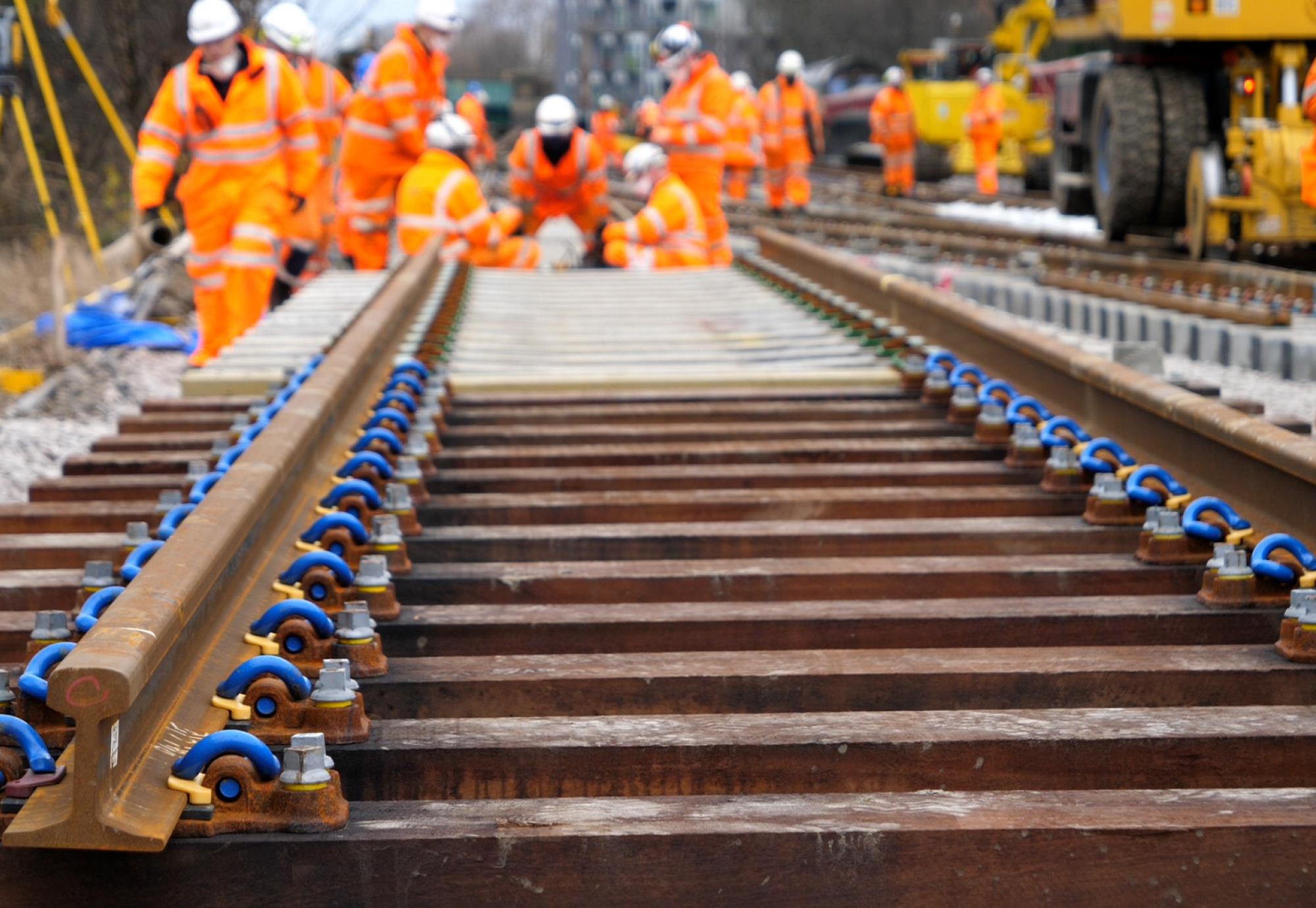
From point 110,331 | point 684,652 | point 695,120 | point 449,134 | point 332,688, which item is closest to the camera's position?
point 332,688

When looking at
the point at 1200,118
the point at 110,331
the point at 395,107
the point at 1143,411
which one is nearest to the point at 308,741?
the point at 1143,411

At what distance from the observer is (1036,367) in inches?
202

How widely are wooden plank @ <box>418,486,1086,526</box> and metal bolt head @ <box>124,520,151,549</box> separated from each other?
611 millimetres

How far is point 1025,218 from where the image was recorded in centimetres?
1855

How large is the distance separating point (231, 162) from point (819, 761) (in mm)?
6872

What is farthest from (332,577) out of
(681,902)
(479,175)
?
(479,175)

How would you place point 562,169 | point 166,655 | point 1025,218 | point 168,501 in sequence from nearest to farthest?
point 166,655, point 168,501, point 562,169, point 1025,218

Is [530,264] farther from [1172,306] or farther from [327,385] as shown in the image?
[327,385]

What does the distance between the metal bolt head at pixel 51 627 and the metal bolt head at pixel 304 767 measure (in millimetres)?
810

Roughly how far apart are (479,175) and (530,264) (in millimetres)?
17374

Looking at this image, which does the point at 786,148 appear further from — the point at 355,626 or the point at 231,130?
the point at 355,626

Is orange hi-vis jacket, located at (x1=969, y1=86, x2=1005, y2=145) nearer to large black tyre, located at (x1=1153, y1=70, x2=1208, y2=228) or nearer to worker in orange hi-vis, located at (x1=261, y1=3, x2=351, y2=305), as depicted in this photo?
large black tyre, located at (x1=1153, y1=70, x2=1208, y2=228)

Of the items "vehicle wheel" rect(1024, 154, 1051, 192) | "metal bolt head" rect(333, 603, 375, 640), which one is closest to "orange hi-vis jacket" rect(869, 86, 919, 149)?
"vehicle wheel" rect(1024, 154, 1051, 192)

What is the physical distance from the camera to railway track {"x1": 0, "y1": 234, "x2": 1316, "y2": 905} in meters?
2.18
